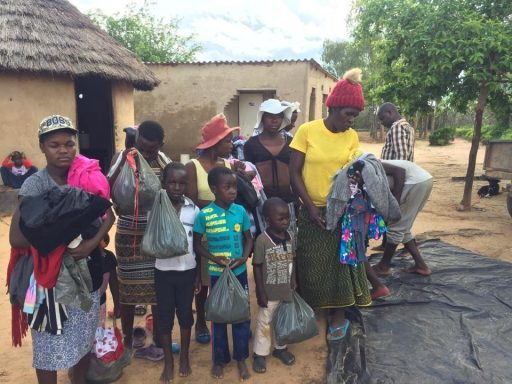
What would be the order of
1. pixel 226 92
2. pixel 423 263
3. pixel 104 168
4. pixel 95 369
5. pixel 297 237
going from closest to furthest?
pixel 95 369, pixel 297 237, pixel 423 263, pixel 104 168, pixel 226 92

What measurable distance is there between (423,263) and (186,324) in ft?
8.14

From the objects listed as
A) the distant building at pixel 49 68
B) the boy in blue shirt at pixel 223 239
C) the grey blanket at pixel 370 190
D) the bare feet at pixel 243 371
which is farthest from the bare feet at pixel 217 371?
the distant building at pixel 49 68

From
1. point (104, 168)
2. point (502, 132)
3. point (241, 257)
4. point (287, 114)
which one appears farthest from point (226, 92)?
point (502, 132)

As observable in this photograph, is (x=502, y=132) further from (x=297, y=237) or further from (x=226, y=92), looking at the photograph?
(x=297, y=237)

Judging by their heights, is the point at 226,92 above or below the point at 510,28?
below

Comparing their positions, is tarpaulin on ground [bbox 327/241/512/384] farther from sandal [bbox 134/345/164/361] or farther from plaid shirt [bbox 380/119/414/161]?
plaid shirt [bbox 380/119/414/161]

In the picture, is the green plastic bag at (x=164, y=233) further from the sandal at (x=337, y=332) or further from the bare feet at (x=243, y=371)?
the sandal at (x=337, y=332)

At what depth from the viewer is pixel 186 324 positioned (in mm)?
2615

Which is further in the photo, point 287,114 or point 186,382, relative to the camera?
point 287,114

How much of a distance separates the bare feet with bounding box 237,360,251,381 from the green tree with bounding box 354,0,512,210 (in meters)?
5.71

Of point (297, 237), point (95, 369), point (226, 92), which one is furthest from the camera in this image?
point (226, 92)

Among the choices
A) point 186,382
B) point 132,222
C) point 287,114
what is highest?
point 287,114

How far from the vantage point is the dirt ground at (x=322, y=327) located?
2.70m

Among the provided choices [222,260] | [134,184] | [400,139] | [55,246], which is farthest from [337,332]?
[400,139]
